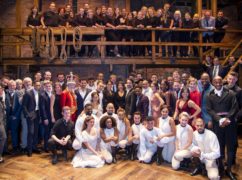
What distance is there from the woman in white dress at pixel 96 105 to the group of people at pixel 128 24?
10.6 feet

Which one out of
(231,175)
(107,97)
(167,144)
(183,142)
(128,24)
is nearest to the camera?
(231,175)

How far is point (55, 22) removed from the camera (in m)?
9.49

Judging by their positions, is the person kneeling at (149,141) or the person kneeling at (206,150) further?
the person kneeling at (149,141)

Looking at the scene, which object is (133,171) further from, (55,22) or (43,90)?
(55,22)

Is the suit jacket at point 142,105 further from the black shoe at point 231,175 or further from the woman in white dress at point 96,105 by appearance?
the black shoe at point 231,175

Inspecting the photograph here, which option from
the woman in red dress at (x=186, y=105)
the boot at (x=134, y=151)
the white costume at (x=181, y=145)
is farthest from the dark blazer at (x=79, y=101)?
the white costume at (x=181, y=145)

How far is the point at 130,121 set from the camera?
7.24 m

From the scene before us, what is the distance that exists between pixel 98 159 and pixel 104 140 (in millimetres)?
456

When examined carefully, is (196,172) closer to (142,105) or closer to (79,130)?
(142,105)

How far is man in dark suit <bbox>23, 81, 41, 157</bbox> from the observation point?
6.65 meters

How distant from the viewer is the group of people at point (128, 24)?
9539 mm

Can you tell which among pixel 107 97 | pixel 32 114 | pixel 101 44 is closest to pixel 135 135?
pixel 107 97

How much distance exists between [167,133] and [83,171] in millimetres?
1837

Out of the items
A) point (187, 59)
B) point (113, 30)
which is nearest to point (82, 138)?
point (113, 30)
